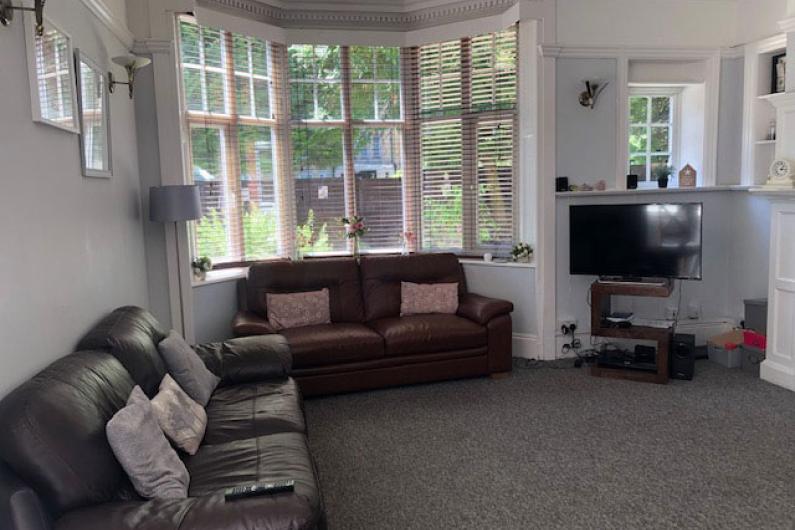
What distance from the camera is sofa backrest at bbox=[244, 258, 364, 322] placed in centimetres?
469

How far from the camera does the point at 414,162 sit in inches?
215

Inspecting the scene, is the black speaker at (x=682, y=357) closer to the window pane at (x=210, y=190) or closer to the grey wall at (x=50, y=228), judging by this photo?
the window pane at (x=210, y=190)

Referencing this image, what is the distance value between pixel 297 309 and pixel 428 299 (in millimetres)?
1055

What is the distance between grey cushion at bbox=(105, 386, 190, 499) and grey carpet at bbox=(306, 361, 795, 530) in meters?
0.88

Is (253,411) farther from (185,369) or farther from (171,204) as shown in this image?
(171,204)

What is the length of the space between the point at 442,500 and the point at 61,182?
2245mm

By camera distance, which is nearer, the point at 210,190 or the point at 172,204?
the point at 172,204

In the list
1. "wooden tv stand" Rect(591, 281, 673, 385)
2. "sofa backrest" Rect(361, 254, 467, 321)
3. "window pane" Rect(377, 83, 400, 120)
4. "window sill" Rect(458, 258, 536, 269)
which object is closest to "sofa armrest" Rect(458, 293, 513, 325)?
"sofa backrest" Rect(361, 254, 467, 321)

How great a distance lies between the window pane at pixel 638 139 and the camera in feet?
16.9

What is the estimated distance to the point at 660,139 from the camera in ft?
17.1

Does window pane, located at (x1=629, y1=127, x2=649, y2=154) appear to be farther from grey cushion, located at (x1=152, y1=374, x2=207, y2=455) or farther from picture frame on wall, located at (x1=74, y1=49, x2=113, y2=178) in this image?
grey cushion, located at (x1=152, y1=374, x2=207, y2=455)

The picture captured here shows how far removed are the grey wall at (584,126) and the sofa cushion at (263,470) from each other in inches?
131

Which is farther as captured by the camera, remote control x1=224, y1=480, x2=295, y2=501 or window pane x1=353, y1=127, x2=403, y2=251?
window pane x1=353, y1=127, x2=403, y2=251

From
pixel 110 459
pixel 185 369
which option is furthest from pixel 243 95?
pixel 110 459
